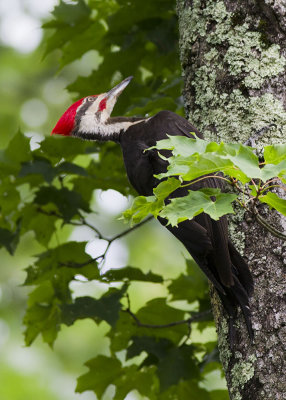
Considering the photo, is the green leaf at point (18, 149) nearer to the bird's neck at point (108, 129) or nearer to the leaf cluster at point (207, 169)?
the bird's neck at point (108, 129)

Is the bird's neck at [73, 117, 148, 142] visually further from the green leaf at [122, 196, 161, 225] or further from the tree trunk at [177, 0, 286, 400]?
the green leaf at [122, 196, 161, 225]

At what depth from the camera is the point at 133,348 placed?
115 inches

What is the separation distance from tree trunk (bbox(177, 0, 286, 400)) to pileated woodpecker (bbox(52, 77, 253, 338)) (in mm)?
45

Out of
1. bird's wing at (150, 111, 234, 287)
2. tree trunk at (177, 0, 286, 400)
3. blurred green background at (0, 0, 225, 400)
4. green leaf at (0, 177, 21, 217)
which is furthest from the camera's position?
blurred green background at (0, 0, 225, 400)

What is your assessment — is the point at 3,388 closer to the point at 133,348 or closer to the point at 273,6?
the point at 133,348

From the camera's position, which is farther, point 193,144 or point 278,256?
point 278,256

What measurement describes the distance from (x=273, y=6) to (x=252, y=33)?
134 millimetres

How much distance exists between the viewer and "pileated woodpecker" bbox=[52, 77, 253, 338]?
2.13m

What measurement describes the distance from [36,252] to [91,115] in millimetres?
3731

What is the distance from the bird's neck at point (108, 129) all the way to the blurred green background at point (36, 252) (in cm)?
278

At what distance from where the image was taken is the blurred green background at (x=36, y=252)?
6395 millimetres

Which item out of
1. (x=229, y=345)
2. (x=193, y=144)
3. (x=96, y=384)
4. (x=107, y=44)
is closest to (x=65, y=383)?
(x=96, y=384)

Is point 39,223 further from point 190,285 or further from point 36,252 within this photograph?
point 36,252

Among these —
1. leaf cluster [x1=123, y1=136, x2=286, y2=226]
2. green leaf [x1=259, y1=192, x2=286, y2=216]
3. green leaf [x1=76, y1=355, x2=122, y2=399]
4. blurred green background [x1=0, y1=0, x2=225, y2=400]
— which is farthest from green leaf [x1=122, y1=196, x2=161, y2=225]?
blurred green background [x1=0, y1=0, x2=225, y2=400]
